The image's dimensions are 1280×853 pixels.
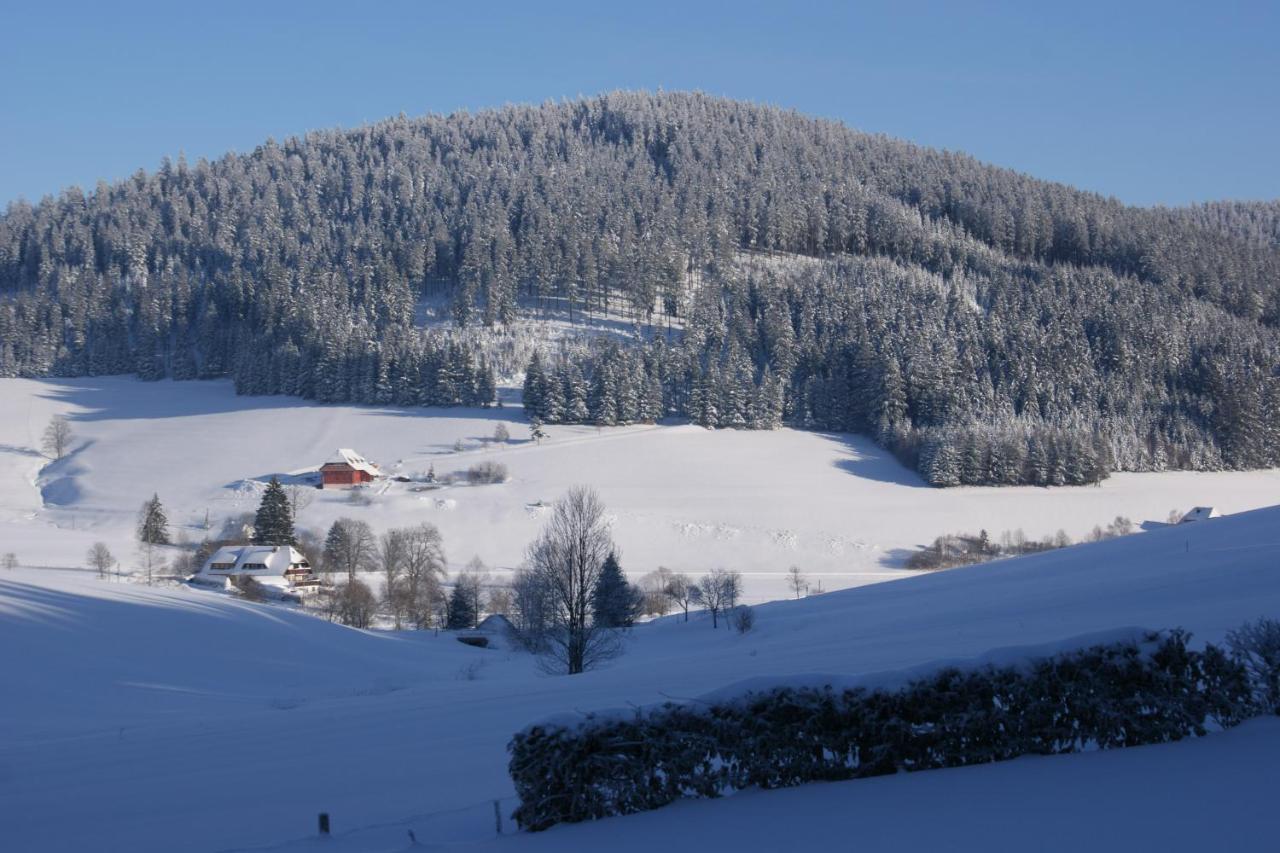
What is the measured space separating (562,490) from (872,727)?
59583 millimetres

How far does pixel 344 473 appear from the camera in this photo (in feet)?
230

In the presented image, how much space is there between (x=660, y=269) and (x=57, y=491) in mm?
70603

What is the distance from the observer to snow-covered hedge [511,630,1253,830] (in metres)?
7.09

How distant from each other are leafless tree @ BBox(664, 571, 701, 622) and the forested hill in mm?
33220

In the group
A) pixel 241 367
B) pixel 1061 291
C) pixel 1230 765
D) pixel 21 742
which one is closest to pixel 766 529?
pixel 21 742

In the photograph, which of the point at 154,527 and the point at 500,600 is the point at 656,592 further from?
the point at 154,527

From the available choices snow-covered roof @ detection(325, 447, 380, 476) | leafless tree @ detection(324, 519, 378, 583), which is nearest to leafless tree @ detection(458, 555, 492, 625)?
leafless tree @ detection(324, 519, 378, 583)

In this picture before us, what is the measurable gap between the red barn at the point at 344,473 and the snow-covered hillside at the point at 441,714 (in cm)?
3630

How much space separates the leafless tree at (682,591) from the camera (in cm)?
4794

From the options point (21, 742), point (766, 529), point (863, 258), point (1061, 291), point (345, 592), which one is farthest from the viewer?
point (863, 258)

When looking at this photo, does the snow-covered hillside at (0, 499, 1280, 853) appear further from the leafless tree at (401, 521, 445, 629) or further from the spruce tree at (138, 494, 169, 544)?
the spruce tree at (138, 494, 169, 544)

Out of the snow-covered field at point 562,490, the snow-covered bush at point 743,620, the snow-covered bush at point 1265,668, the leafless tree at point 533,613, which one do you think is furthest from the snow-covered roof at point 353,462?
the snow-covered bush at point 1265,668

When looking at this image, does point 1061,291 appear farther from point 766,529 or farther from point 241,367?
point 241,367

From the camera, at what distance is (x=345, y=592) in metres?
48.0
